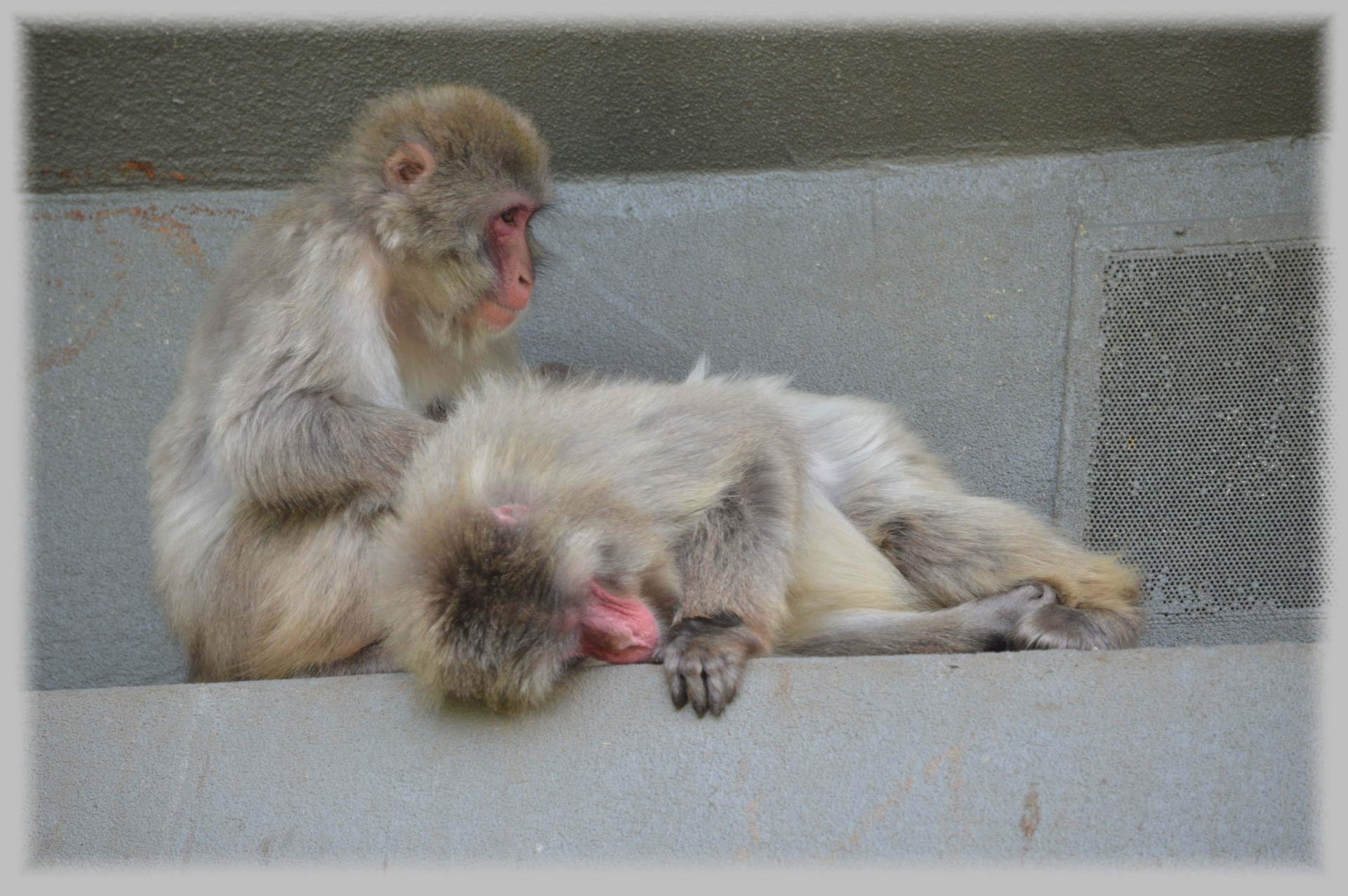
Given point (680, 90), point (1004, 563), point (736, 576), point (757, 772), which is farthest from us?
point (680, 90)

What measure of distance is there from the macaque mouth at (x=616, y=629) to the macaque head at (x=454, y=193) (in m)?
0.93

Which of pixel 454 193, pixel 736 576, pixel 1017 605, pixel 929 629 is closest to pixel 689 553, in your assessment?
pixel 736 576

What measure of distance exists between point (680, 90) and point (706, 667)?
6.69 ft

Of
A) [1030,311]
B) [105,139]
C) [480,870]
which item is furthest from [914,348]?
[105,139]

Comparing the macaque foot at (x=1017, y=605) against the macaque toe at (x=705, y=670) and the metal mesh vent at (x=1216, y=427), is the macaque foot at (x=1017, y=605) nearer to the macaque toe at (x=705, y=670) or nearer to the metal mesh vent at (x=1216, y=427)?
the macaque toe at (x=705, y=670)

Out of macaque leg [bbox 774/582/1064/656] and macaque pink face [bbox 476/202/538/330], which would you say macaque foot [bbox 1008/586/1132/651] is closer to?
macaque leg [bbox 774/582/1064/656]

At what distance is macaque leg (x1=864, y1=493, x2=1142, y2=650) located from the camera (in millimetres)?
2922

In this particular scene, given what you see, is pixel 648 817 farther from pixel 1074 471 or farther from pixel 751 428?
pixel 1074 471

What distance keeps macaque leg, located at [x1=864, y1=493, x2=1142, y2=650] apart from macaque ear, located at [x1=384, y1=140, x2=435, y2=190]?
4.45 ft

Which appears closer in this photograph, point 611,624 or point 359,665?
point 611,624

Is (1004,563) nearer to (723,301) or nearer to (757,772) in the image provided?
(757,772)

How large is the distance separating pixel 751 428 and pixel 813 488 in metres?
0.27

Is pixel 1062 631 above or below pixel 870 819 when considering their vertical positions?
above

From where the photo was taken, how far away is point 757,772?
2.55 meters
